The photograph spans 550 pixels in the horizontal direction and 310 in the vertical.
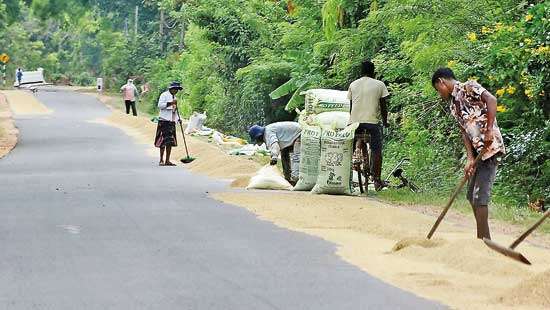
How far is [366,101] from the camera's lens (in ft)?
53.8

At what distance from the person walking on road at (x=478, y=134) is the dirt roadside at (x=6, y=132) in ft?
→ 66.3

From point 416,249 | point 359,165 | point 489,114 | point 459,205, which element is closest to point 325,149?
point 359,165

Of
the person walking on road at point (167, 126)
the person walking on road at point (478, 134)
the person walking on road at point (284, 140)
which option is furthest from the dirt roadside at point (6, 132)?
the person walking on road at point (478, 134)

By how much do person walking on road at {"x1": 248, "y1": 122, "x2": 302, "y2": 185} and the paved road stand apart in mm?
1079

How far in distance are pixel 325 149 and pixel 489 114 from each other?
17.8 feet

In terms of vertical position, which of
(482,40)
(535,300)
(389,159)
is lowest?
(389,159)

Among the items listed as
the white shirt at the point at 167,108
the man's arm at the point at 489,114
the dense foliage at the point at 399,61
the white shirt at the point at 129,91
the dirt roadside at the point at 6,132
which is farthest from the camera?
the white shirt at the point at 129,91

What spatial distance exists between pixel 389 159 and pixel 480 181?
454 inches

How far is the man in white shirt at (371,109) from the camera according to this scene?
16359 mm

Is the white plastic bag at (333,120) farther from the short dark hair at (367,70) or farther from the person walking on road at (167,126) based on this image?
the person walking on road at (167,126)

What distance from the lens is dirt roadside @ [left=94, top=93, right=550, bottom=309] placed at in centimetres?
809

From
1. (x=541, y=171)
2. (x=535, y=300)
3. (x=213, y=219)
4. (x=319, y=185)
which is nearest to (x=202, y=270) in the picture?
(x=535, y=300)

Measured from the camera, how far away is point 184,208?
14.2 metres

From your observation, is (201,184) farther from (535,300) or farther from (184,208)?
(535,300)
